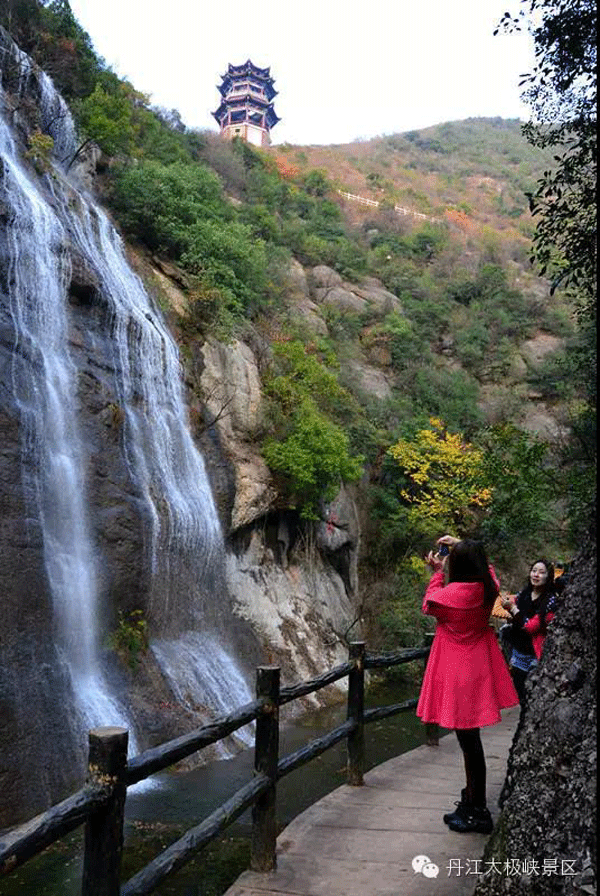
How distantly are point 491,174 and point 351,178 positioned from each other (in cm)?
1662


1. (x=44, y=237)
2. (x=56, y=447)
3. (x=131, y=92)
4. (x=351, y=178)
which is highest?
(x=351, y=178)

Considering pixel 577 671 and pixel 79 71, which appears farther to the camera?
pixel 79 71

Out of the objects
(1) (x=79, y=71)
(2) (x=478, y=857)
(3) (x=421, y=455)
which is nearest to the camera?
(2) (x=478, y=857)

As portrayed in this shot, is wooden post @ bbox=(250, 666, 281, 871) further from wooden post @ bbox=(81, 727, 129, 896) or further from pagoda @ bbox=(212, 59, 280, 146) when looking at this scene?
pagoda @ bbox=(212, 59, 280, 146)

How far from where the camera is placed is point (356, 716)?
5723mm

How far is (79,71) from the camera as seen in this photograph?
18250 mm

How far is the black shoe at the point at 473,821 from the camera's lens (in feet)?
14.5

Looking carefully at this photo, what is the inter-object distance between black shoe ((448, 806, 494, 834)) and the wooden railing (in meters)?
1.07

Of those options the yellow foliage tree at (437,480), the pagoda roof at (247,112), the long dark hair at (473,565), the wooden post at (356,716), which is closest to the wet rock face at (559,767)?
the long dark hair at (473,565)

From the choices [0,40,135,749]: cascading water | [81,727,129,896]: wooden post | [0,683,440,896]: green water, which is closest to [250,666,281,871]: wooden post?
[0,683,440,896]: green water

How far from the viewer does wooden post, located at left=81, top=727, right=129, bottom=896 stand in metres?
2.70

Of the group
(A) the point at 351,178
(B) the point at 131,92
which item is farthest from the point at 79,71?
(A) the point at 351,178

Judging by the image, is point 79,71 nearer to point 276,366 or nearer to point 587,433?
point 276,366

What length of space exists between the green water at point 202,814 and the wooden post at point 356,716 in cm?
138
